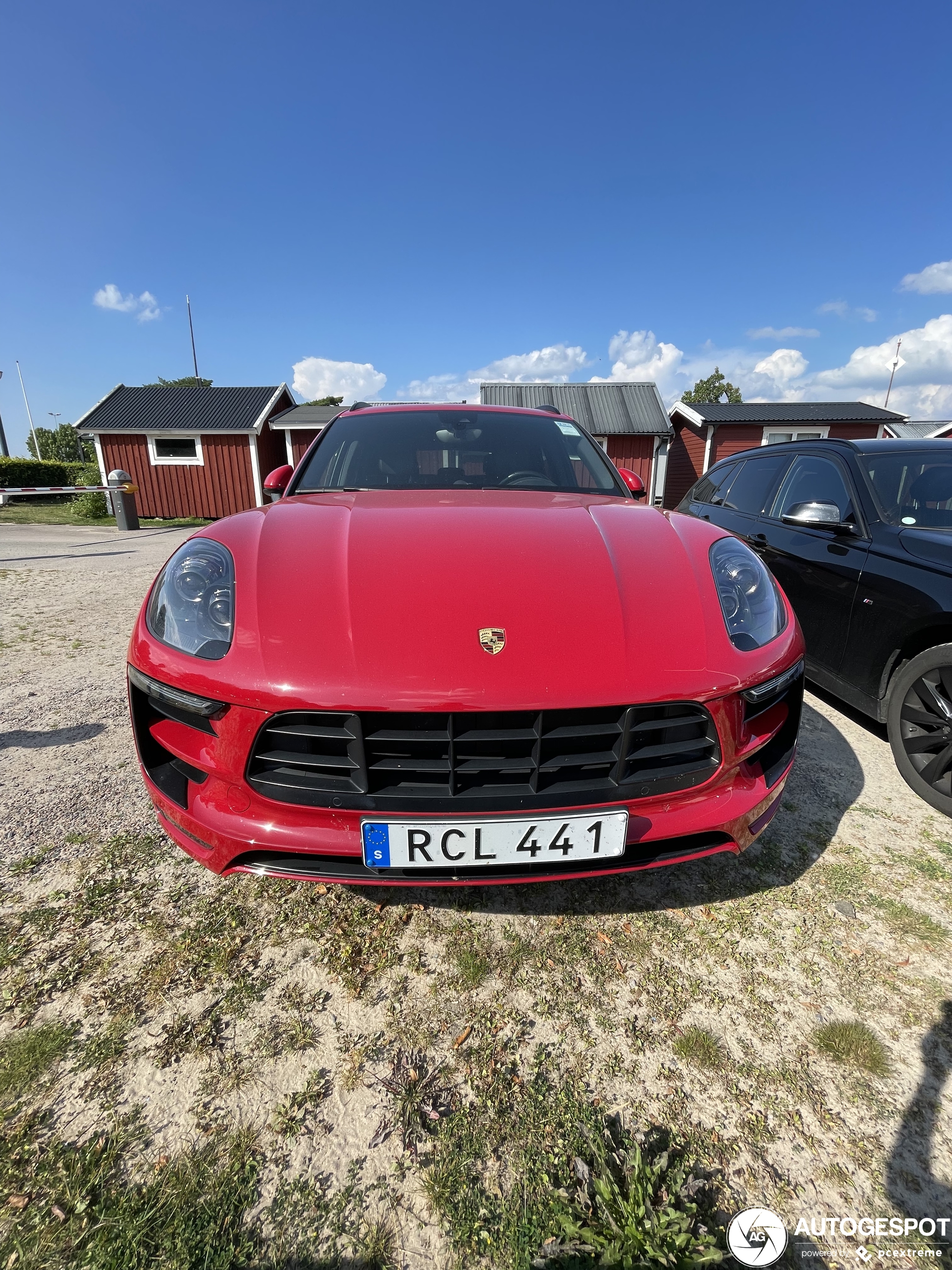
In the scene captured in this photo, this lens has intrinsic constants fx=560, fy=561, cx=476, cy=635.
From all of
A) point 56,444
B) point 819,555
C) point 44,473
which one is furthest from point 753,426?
point 56,444

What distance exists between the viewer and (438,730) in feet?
4.29

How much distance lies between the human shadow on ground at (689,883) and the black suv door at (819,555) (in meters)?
1.02

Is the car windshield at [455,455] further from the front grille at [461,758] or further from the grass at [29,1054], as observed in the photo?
the grass at [29,1054]

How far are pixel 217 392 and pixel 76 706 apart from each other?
18.4 m

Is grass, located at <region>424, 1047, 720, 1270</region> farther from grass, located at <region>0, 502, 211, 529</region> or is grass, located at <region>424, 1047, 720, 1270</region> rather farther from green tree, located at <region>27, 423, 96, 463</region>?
green tree, located at <region>27, 423, 96, 463</region>

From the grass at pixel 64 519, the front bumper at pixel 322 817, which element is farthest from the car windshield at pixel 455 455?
the grass at pixel 64 519

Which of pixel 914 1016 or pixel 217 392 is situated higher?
pixel 217 392

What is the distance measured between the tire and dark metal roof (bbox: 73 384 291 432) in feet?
57.7

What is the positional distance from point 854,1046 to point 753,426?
844 inches

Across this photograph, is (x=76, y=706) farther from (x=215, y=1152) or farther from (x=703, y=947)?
(x=703, y=947)

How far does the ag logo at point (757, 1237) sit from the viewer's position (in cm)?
97

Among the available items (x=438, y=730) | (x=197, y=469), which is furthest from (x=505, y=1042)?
(x=197, y=469)

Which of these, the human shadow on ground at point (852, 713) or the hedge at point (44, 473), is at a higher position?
the hedge at point (44, 473)

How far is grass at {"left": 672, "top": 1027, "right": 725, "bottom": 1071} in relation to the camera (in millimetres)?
1300
